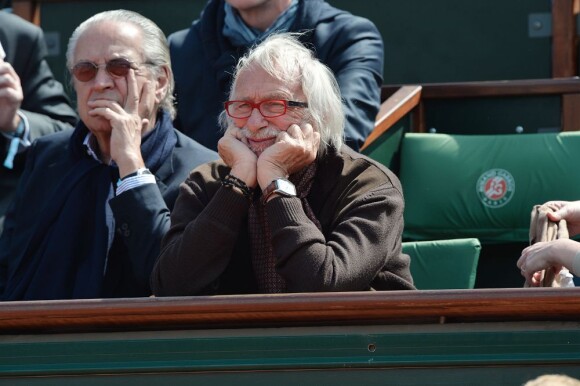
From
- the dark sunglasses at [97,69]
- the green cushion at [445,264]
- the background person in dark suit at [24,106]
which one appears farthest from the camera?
the background person in dark suit at [24,106]

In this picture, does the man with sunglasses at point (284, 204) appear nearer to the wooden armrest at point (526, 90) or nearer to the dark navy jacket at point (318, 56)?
the dark navy jacket at point (318, 56)

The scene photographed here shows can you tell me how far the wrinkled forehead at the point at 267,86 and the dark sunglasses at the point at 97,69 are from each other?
29.4 inches

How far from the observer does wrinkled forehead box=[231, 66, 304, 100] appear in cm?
313

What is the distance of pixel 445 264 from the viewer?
4.01 m

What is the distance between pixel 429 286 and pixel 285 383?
164 centimetres

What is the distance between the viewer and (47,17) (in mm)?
5637

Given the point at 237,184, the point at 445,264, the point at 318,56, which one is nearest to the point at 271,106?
the point at 237,184

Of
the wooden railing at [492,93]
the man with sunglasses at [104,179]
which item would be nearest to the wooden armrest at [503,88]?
the wooden railing at [492,93]

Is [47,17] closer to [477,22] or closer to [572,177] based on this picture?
[477,22]

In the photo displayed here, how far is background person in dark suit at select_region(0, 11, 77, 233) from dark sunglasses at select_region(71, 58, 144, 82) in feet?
2.03

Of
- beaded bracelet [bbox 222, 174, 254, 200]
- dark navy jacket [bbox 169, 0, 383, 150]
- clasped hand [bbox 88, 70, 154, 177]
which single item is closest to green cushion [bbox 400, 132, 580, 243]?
dark navy jacket [bbox 169, 0, 383, 150]

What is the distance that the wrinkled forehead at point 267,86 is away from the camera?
313 cm

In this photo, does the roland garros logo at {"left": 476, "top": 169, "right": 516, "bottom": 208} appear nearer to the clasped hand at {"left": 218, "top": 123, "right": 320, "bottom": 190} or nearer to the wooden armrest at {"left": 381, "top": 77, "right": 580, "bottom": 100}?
the wooden armrest at {"left": 381, "top": 77, "right": 580, "bottom": 100}

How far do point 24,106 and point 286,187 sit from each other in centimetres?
201
